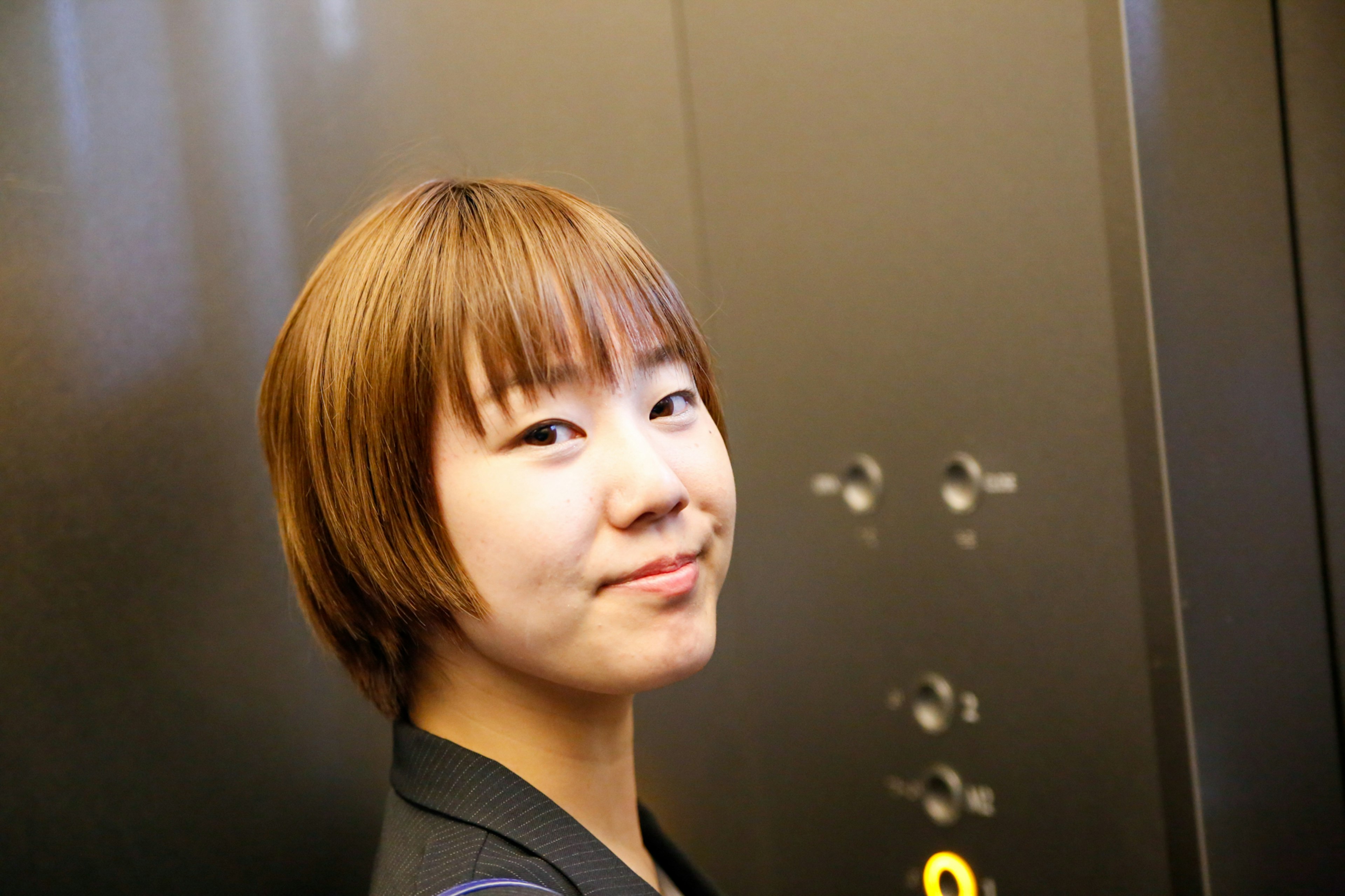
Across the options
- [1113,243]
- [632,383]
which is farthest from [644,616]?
[1113,243]

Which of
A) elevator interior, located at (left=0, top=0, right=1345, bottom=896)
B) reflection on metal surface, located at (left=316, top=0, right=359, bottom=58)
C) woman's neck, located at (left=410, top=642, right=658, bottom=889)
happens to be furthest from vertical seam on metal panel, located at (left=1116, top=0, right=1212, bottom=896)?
reflection on metal surface, located at (left=316, top=0, right=359, bottom=58)

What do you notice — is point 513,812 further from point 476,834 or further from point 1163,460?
point 1163,460

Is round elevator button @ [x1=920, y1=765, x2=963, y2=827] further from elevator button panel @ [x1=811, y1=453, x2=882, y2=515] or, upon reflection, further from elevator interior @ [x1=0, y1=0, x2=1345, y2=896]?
elevator button panel @ [x1=811, y1=453, x2=882, y2=515]

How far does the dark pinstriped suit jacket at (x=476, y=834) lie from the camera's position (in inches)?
22.1

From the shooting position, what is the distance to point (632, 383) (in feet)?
1.98

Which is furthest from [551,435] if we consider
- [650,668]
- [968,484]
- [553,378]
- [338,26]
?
[338,26]

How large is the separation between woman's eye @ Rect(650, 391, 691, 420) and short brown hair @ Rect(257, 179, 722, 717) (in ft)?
0.08

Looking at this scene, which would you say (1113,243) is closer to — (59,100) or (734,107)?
(734,107)

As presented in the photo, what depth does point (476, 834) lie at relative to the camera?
1.93 ft

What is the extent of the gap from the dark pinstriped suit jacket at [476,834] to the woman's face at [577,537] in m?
0.07

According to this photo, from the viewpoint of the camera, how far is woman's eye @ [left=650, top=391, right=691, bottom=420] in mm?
633

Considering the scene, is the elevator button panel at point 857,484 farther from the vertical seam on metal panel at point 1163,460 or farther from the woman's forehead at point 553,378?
the woman's forehead at point 553,378

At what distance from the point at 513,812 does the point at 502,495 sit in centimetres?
17

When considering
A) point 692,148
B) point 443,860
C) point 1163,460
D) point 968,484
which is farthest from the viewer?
point 692,148
